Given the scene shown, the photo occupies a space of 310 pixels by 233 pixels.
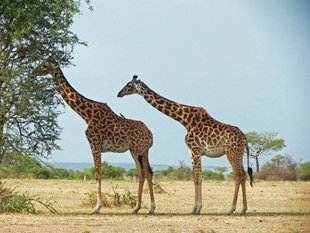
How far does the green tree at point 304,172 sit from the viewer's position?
117 ft

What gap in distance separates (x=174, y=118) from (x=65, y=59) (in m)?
3.32

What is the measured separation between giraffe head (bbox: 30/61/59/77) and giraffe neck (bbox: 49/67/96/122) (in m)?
0.07

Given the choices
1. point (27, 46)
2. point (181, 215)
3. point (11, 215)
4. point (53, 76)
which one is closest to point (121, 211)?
point (181, 215)

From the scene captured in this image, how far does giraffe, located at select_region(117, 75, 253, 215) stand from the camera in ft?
47.9

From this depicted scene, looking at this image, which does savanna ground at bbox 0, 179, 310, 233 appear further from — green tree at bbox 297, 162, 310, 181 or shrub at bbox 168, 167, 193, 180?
green tree at bbox 297, 162, 310, 181

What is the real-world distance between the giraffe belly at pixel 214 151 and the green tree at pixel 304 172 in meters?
21.8

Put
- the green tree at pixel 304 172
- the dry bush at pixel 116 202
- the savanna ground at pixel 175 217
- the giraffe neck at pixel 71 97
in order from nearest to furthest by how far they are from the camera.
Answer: the savanna ground at pixel 175 217 → the giraffe neck at pixel 71 97 → the dry bush at pixel 116 202 → the green tree at pixel 304 172

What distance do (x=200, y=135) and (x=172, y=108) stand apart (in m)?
1.24

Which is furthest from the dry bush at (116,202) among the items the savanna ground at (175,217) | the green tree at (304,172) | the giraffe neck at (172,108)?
the green tree at (304,172)

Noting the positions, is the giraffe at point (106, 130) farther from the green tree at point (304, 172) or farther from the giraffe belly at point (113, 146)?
the green tree at point (304, 172)

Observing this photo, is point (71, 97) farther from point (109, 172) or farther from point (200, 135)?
point (109, 172)

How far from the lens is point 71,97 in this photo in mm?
15180

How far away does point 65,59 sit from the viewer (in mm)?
15367

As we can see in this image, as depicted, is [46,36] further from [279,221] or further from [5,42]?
[279,221]
